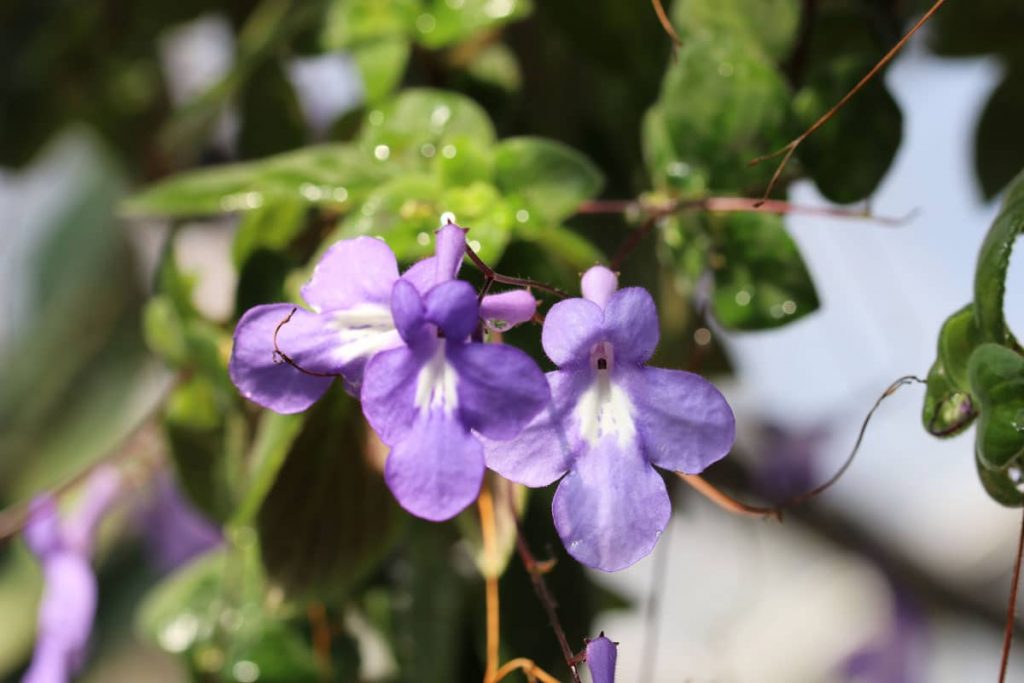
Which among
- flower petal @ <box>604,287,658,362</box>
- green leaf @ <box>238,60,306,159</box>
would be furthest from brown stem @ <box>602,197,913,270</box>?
green leaf @ <box>238,60,306,159</box>

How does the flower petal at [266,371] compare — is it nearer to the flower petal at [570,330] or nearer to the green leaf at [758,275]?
→ the flower petal at [570,330]

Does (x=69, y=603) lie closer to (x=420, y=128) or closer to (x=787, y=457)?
(x=420, y=128)

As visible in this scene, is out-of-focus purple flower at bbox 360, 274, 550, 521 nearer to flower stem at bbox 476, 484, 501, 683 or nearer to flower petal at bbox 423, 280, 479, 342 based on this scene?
flower petal at bbox 423, 280, 479, 342

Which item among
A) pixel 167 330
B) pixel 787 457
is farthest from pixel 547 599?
pixel 787 457

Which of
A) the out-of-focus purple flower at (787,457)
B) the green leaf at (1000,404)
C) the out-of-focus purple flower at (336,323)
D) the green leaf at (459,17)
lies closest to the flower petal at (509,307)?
the out-of-focus purple flower at (336,323)

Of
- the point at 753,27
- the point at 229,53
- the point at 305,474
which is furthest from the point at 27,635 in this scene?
the point at 753,27

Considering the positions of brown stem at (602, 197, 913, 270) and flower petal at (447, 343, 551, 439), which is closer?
flower petal at (447, 343, 551, 439)
